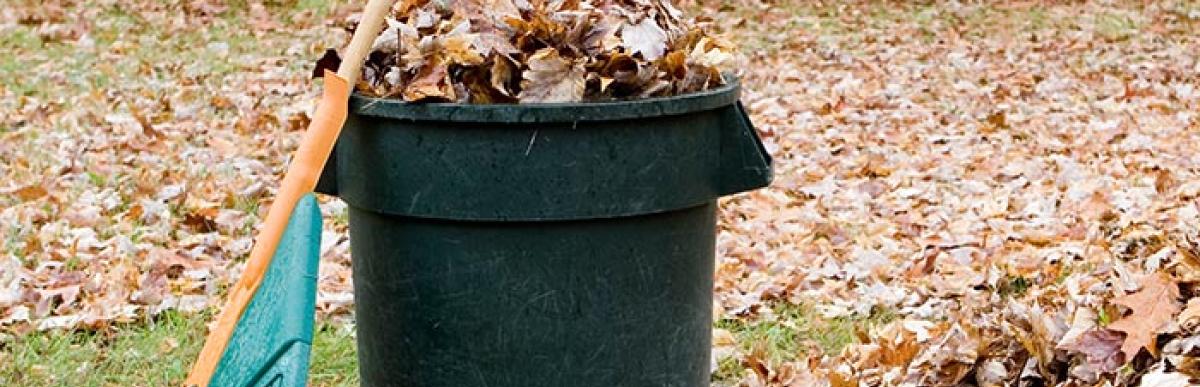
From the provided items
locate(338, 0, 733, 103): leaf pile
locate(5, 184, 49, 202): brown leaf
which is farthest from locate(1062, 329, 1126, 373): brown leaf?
locate(5, 184, 49, 202): brown leaf

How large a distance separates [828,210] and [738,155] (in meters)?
2.97

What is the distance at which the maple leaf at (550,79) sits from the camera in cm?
241

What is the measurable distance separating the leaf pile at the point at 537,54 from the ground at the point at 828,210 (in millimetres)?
973

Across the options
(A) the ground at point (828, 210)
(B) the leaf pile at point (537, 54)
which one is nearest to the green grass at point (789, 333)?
(A) the ground at point (828, 210)

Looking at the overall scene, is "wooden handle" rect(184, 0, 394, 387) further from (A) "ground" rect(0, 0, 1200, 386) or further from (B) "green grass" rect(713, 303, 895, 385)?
(B) "green grass" rect(713, 303, 895, 385)

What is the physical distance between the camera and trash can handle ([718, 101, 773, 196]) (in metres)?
2.57

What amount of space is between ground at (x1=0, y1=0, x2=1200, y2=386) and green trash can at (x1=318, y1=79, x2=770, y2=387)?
84 centimetres

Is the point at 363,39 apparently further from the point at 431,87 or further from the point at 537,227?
the point at 537,227

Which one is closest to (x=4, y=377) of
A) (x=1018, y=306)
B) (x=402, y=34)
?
(x=402, y=34)

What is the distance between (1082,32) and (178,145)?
747 centimetres

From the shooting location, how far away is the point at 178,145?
21.9 feet

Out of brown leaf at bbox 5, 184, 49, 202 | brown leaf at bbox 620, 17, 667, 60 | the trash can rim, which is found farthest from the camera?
brown leaf at bbox 5, 184, 49, 202

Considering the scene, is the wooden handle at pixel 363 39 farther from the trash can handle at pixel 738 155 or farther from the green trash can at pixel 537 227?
the trash can handle at pixel 738 155

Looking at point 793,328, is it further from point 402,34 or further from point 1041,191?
point 1041,191
